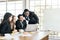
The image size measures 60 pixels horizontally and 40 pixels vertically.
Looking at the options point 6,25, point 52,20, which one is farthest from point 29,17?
point 6,25

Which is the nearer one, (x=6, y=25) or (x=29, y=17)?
(x=6, y=25)

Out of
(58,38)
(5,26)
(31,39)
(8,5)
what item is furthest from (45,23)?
(31,39)

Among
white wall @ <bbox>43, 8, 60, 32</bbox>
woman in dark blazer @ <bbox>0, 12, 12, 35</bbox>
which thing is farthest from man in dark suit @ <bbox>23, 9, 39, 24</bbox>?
woman in dark blazer @ <bbox>0, 12, 12, 35</bbox>

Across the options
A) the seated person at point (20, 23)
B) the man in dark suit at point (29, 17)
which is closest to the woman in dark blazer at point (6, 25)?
the seated person at point (20, 23)

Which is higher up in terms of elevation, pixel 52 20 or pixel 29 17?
pixel 29 17

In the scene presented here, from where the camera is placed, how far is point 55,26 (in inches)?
239

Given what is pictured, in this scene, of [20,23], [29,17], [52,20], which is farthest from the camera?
[52,20]

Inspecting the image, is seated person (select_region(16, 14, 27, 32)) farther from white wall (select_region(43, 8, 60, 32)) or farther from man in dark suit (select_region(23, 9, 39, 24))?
white wall (select_region(43, 8, 60, 32))

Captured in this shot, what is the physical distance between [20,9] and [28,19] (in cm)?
128

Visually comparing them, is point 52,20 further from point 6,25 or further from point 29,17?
point 6,25

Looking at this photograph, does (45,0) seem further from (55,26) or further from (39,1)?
(55,26)

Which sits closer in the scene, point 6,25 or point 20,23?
point 6,25

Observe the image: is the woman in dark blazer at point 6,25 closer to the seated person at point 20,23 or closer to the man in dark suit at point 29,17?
the seated person at point 20,23

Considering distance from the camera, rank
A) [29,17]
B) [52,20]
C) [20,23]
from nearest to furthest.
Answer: [20,23], [29,17], [52,20]
